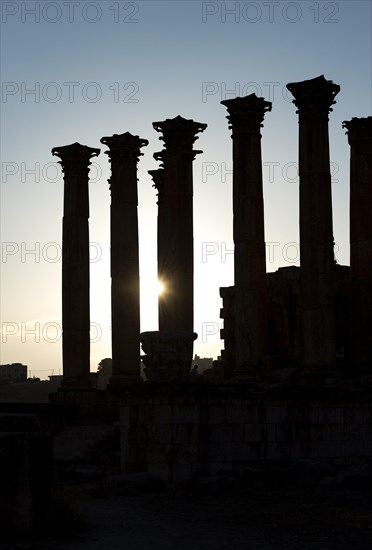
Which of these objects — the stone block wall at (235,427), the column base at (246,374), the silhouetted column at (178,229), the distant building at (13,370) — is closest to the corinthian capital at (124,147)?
the silhouetted column at (178,229)

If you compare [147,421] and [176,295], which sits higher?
[176,295]

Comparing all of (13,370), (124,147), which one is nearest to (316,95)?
(124,147)

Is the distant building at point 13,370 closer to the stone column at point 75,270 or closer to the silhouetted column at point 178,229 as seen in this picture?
the stone column at point 75,270

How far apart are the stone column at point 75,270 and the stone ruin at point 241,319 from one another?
45 mm

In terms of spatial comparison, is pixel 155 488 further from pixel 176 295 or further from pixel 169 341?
pixel 176 295

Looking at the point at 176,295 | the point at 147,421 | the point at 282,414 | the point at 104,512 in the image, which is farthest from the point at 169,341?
the point at 176,295

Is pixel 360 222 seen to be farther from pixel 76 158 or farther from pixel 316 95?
pixel 76 158

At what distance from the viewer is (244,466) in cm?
2631

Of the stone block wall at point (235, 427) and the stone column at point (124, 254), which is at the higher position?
the stone column at point (124, 254)

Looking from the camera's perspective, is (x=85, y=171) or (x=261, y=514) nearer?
(x=261, y=514)

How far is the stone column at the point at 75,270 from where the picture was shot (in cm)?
3934

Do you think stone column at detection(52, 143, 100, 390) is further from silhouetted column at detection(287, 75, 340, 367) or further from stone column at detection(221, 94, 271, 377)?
silhouetted column at detection(287, 75, 340, 367)

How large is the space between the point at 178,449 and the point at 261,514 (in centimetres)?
526

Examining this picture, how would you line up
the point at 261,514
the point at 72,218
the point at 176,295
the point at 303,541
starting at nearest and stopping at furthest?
the point at 303,541 → the point at 261,514 → the point at 176,295 → the point at 72,218
